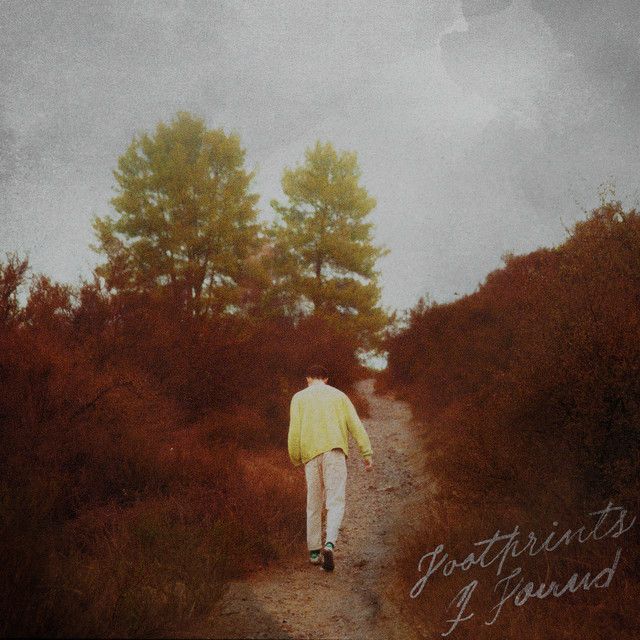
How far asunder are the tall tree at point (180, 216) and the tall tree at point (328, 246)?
3.35 metres

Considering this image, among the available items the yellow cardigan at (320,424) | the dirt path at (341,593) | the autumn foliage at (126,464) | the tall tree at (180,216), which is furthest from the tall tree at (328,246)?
the yellow cardigan at (320,424)

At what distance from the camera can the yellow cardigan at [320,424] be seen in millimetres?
4852

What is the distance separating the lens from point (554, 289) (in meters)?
6.41

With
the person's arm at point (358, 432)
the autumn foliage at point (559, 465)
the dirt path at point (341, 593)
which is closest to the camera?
the autumn foliage at point (559, 465)

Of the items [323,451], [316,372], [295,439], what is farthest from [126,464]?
[316,372]

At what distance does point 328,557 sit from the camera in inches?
184

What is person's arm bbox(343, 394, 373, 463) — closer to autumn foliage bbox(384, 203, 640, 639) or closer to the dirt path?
autumn foliage bbox(384, 203, 640, 639)

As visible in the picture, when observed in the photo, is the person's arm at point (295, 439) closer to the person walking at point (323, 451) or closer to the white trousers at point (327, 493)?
the person walking at point (323, 451)

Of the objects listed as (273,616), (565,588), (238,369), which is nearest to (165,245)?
(238,369)

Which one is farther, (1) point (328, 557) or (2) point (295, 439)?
(2) point (295, 439)

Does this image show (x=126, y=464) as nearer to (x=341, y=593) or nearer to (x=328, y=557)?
(x=328, y=557)

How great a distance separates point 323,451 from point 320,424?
28 cm

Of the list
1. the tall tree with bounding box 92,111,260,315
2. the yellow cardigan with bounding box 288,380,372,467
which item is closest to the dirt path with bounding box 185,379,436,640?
the yellow cardigan with bounding box 288,380,372,467

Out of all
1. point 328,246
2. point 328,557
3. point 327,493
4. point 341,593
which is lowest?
point 341,593
